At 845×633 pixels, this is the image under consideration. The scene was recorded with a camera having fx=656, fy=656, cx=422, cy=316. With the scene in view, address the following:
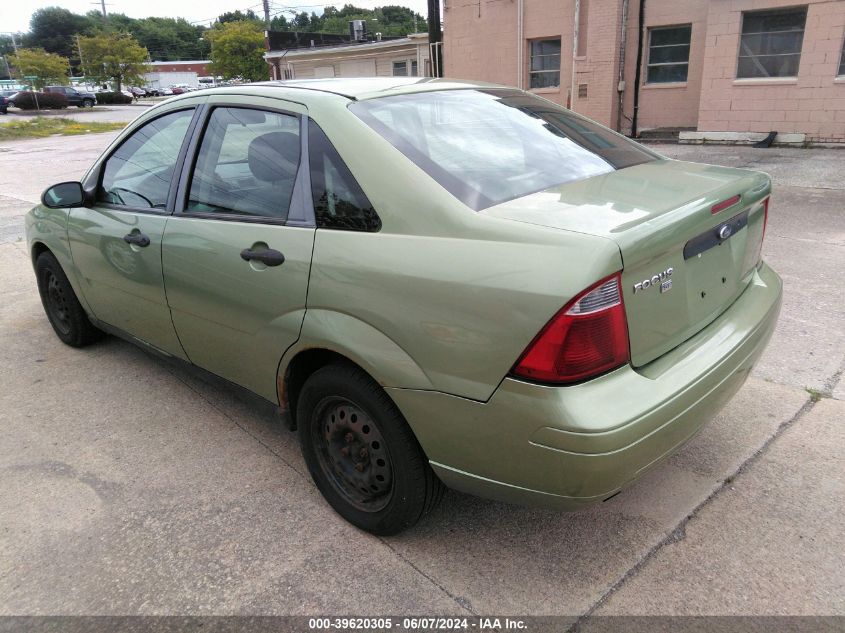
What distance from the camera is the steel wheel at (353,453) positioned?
2.43 metres

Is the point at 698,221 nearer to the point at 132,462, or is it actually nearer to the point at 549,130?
the point at 549,130

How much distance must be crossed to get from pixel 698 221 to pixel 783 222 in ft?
18.5

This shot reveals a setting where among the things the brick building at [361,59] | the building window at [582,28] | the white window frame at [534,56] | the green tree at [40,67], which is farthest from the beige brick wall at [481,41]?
the green tree at [40,67]

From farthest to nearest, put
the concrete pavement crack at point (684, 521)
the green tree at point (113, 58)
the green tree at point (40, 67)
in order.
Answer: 1. the green tree at point (113, 58)
2. the green tree at point (40, 67)
3. the concrete pavement crack at point (684, 521)

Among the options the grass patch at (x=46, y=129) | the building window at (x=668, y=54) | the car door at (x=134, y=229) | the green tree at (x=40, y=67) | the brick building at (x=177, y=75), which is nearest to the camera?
the car door at (x=134, y=229)

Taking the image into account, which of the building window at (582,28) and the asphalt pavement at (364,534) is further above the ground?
the building window at (582,28)

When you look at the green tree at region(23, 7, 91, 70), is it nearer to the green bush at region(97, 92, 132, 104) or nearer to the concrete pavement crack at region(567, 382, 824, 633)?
the green bush at region(97, 92, 132, 104)

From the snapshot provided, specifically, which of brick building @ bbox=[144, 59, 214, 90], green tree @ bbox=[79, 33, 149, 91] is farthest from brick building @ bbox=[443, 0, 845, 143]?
brick building @ bbox=[144, 59, 214, 90]

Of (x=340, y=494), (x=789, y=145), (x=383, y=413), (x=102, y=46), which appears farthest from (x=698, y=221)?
(x=102, y=46)

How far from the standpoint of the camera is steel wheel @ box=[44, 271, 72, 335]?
172 inches

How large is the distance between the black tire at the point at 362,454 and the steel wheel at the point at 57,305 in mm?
2579

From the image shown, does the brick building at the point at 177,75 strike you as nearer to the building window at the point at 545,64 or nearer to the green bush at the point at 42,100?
the green bush at the point at 42,100

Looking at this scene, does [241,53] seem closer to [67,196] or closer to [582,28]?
[582,28]

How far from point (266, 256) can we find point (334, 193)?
387mm
